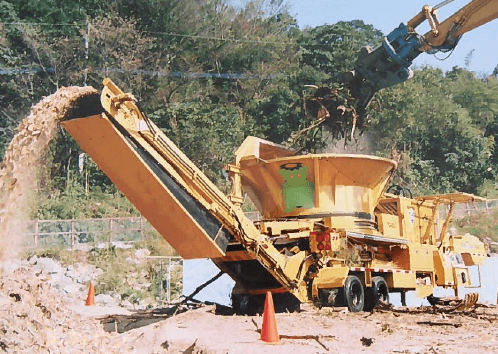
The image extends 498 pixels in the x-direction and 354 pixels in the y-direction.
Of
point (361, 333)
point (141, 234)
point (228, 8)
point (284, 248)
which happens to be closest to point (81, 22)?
point (228, 8)

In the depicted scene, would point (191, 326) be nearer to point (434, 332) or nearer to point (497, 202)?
point (434, 332)

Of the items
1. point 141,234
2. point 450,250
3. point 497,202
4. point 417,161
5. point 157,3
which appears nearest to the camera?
point 450,250

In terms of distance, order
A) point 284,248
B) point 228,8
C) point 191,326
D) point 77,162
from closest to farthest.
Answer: point 191,326 → point 284,248 → point 77,162 → point 228,8

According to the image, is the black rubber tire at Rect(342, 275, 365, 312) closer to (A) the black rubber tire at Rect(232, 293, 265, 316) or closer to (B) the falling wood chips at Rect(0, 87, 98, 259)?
(A) the black rubber tire at Rect(232, 293, 265, 316)

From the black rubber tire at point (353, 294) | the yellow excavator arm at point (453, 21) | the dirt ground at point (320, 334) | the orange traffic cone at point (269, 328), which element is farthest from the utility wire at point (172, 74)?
the orange traffic cone at point (269, 328)

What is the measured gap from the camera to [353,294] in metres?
9.93

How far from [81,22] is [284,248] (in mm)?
26737

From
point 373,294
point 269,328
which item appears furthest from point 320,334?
point 373,294

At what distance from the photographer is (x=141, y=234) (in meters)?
23.0

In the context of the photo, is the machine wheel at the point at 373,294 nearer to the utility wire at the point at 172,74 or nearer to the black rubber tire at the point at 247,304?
the black rubber tire at the point at 247,304

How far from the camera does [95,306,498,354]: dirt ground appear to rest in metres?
6.45

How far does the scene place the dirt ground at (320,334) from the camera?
645 cm

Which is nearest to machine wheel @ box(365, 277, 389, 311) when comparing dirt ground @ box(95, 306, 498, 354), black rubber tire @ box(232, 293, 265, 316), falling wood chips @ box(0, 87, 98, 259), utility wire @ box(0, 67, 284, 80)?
dirt ground @ box(95, 306, 498, 354)

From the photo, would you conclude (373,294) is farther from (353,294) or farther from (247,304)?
(247,304)
